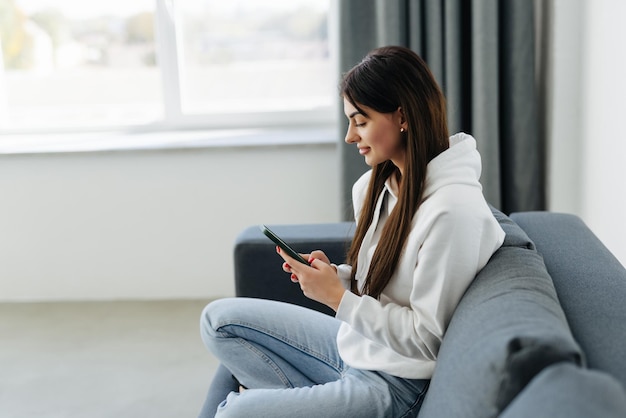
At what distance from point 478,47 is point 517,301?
1694mm

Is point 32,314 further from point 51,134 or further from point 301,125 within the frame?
point 301,125

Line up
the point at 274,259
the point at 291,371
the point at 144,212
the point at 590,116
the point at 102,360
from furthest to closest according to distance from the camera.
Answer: the point at 144,212 → the point at 102,360 → the point at 590,116 → the point at 274,259 → the point at 291,371

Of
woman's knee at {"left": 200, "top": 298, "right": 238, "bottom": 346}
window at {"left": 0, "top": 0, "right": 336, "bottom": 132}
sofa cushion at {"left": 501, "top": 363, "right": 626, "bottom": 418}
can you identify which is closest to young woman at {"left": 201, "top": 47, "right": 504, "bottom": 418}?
woman's knee at {"left": 200, "top": 298, "right": 238, "bottom": 346}

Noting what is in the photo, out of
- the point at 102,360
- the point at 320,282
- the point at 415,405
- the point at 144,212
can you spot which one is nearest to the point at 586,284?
the point at 415,405

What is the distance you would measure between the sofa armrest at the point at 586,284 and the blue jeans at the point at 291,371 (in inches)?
12.9

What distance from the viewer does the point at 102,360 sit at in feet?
8.71

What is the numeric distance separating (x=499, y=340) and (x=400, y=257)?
43cm

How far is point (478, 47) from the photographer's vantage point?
2680mm

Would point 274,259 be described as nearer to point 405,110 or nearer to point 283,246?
point 283,246

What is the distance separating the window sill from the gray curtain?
0.34m

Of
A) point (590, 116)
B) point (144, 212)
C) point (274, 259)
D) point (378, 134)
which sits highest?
point (378, 134)

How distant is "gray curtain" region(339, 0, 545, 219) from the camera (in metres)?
2.69

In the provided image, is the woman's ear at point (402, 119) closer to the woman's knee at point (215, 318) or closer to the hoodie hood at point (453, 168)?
the hoodie hood at point (453, 168)

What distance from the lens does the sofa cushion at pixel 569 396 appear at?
815 mm
